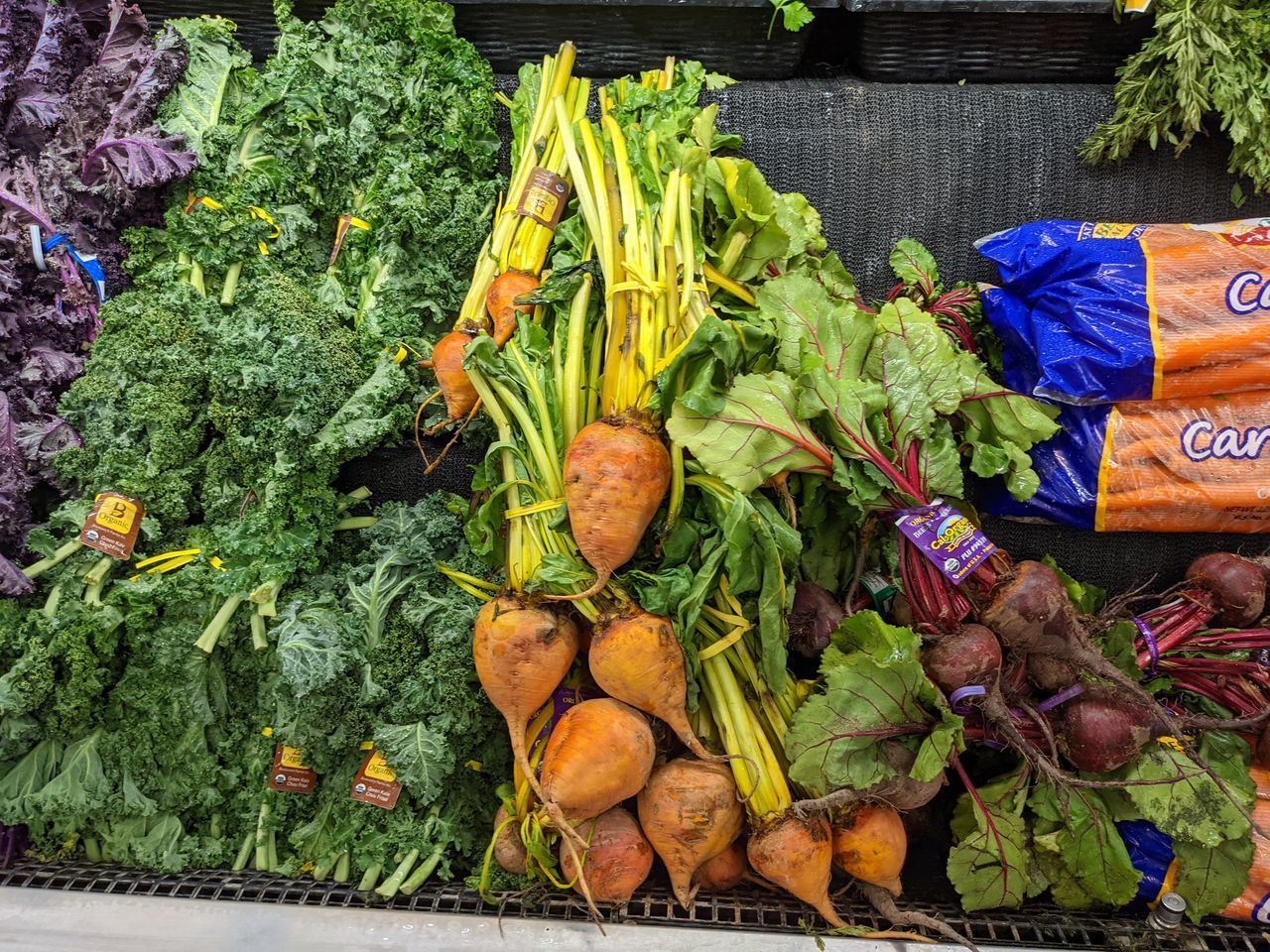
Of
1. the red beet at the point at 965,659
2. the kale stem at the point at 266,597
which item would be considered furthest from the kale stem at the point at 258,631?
the red beet at the point at 965,659

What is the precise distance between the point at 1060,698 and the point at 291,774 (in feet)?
6.35

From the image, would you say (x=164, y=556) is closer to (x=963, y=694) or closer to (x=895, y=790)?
(x=895, y=790)

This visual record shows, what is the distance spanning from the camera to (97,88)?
2.24 m

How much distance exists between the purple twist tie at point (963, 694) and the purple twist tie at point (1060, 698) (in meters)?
0.21

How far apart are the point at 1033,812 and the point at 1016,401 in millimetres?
1062

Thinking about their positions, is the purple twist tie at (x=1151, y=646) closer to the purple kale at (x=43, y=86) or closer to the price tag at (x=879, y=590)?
the price tag at (x=879, y=590)

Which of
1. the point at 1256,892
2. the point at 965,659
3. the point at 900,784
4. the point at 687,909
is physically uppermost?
the point at 965,659

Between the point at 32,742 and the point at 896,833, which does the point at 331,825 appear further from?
the point at 896,833

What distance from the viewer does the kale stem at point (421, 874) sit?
5.96 feet

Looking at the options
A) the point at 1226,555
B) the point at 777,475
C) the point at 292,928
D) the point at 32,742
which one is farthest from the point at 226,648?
the point at 1226,555

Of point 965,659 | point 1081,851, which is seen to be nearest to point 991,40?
point 965,659

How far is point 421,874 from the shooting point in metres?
1.84

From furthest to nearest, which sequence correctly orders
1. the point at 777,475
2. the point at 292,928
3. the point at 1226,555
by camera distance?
the point at 1226,555 < the point at 777,475 < the point at 292,928

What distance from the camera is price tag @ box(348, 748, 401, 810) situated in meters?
1.89
